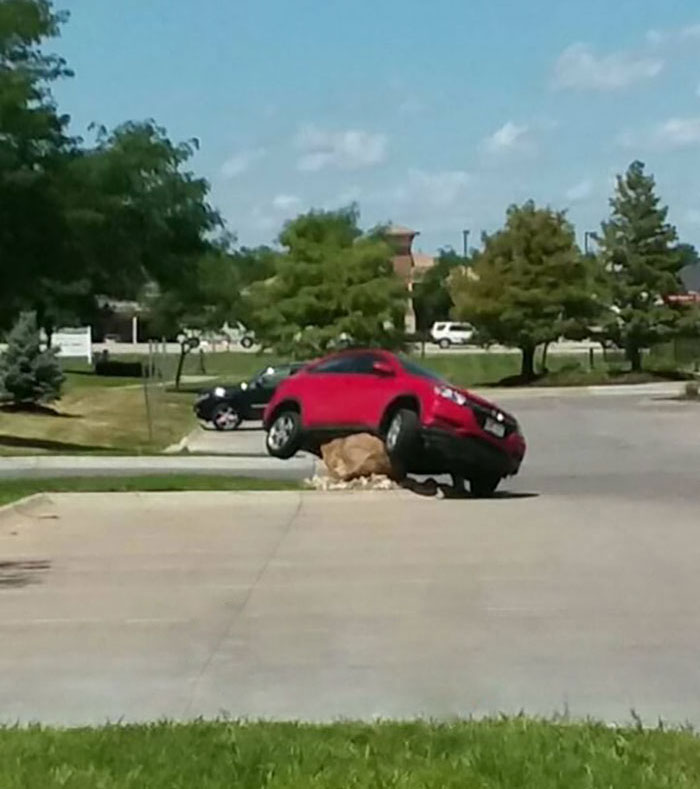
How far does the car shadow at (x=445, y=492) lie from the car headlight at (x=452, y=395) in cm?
121

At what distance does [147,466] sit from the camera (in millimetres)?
28188

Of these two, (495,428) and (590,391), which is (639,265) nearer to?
(590,391)

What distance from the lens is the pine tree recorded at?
72.3 metres

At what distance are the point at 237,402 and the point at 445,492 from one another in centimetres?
1961

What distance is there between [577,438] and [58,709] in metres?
31.4

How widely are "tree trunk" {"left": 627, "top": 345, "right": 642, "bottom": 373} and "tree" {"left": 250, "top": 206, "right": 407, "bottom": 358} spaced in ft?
41.9

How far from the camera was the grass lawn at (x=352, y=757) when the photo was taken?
6.33 meters

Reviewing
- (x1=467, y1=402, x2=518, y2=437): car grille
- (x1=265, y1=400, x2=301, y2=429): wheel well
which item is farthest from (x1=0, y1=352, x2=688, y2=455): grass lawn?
(x1=467, y1=402, x2=518, y2=437): car grille

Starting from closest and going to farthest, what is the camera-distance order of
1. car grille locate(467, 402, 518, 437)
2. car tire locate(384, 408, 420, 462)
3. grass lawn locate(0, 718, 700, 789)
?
grass lawn locate(0, 718, 700, 789), car grille locate(467, 402, 518, 437), car tire locate(384, 408, 420, 462)

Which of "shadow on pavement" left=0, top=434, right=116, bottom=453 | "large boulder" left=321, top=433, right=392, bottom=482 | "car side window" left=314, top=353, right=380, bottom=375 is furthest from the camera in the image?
"shadow on pavement" left=0, top=434, right=116, bottom=453

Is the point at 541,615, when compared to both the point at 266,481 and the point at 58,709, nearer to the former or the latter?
the point at 58,709

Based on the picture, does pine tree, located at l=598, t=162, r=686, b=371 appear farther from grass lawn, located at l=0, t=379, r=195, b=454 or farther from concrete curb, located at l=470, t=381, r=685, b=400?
grass lawn, located at l=0, t=379, r=195, b=454

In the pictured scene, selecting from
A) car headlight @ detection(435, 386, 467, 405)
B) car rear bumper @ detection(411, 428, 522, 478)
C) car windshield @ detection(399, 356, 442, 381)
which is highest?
car windshield @ detection(399, 356, 442, 381)

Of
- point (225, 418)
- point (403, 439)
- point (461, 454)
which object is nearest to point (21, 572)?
point (461, 454)
